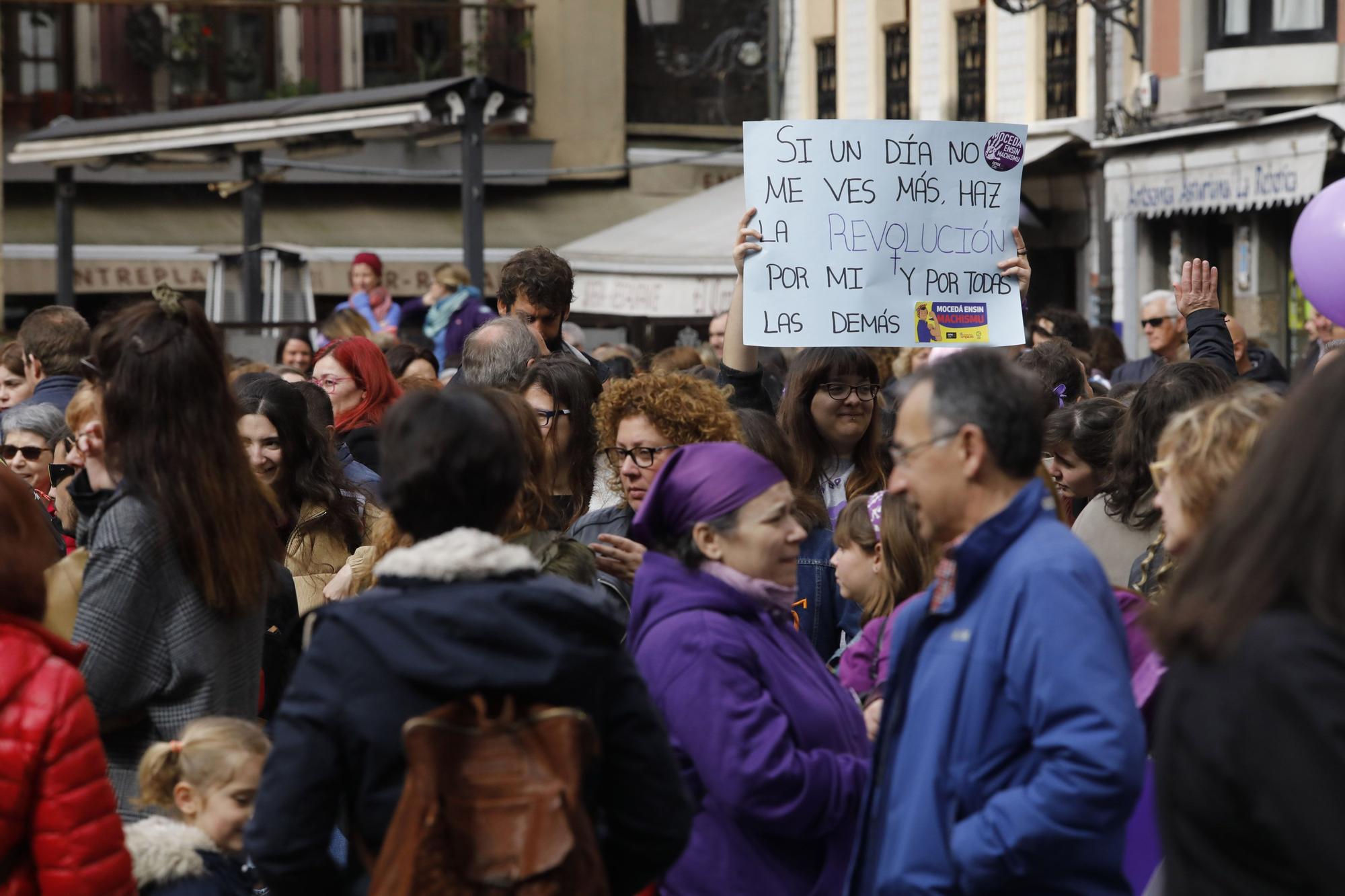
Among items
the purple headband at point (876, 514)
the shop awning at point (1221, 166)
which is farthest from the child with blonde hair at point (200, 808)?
the shop awning at point (1221, 166)

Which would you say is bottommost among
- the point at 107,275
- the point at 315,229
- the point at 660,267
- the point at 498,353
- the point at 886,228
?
the point at 498,353

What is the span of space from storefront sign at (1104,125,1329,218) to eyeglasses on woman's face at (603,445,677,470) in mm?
12720

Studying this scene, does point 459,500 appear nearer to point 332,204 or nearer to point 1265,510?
point 1265,510

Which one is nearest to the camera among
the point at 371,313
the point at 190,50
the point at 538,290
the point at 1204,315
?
the point at 1204,315

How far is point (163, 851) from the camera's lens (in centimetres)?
354

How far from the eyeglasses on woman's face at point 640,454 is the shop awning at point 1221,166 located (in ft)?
41.9

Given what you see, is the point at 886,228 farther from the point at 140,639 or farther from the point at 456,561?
the point at 456,561

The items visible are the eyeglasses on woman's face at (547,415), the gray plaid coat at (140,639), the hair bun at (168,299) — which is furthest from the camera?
the eyeglasses on woman's face at (547,415)

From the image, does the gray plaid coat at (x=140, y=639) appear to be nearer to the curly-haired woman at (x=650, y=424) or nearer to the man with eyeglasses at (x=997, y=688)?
the curly-haired woman at (x=650, y=424)

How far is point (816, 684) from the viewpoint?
3.70 meters

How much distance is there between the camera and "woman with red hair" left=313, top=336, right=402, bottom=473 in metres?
6.81

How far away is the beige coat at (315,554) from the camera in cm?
552

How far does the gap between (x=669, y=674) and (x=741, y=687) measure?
0.15 meters

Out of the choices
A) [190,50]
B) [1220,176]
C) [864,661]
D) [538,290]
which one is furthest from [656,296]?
[864,661]
